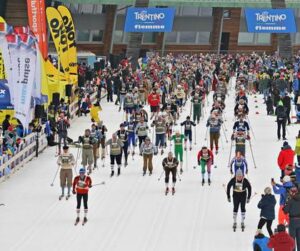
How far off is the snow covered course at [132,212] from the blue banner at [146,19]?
2177 cm

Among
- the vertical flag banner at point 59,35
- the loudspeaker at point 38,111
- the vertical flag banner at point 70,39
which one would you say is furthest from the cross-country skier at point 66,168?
the vertical flag banner at point 70,39

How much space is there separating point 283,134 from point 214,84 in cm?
1238

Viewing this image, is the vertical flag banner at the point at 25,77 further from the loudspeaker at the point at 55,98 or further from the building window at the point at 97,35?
the building window at the point at 97,35

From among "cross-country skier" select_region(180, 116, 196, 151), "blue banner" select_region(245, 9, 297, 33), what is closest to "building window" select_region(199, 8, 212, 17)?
"blue banner" select_region(245, 9, 297, 33)

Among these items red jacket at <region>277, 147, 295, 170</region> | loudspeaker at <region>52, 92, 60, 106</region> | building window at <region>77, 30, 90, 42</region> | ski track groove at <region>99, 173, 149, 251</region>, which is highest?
building window at <region>77, 30, 90, 42</region>

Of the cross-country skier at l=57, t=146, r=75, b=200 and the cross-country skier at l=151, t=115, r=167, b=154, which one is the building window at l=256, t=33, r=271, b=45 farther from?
the cross-country skier at l=57, t=146, r=75, b=200

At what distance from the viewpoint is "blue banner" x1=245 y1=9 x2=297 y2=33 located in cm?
4512

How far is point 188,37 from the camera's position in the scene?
64.9m

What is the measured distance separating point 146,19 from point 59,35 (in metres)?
15.0

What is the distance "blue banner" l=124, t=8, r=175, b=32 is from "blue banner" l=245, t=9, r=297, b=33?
16.9 ft

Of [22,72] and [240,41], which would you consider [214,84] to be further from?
[240,41]

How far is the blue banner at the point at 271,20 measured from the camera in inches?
1777

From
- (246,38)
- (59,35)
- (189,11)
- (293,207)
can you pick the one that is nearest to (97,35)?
(189,11)

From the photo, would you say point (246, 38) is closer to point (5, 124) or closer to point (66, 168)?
point (5, 124)
